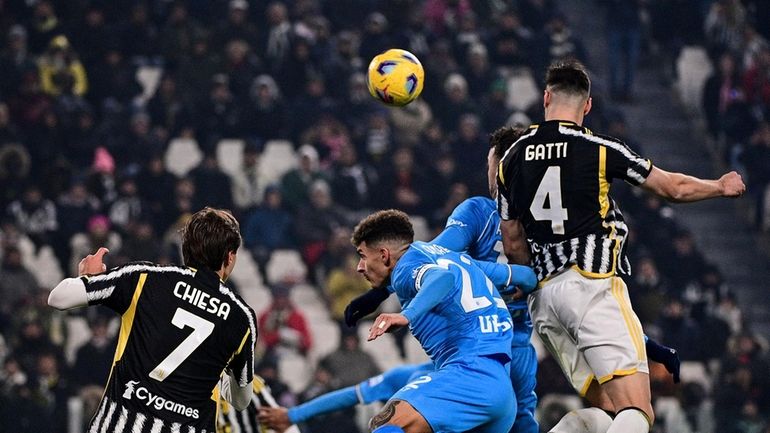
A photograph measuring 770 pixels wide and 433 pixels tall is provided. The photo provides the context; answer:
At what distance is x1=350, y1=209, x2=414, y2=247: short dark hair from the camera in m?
7.01

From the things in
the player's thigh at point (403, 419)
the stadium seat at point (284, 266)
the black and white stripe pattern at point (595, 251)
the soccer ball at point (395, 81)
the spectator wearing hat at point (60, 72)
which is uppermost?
the spectator wearing hat at point (60, 72)

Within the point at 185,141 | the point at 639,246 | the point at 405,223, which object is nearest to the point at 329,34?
the point at 185,141

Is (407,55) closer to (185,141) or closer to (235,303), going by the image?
(235,303)

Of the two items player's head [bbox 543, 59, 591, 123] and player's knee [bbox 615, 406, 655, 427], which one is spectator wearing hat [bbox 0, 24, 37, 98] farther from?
player's knee [bbox 615, 406, 655, 427]

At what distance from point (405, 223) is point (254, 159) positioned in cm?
922

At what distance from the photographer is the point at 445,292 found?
6523mm

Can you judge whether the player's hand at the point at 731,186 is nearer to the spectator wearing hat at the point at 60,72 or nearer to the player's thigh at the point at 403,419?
the player's thigh at the point at 403,419

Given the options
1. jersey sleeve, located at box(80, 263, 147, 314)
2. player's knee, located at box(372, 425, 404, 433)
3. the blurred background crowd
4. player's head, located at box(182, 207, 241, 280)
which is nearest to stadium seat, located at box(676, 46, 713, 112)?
the blurred background crowd

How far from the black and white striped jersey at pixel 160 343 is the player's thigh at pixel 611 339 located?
75.6 inches

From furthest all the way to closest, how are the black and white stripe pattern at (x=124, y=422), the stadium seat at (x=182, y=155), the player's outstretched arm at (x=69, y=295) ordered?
the stadium seat at (x=182, y=155) < the black and white stripe pattern at (x=124, y=422) < the player's outstretched arm at (x=69, y=295)

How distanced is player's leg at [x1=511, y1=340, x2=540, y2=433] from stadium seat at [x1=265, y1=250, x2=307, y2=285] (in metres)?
7.83

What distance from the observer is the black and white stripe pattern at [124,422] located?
6.11m

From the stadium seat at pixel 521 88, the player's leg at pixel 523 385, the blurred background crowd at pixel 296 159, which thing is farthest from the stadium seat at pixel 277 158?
the player's leg at pixel 523 385

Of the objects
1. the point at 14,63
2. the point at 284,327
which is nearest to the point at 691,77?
the point at 284,327
